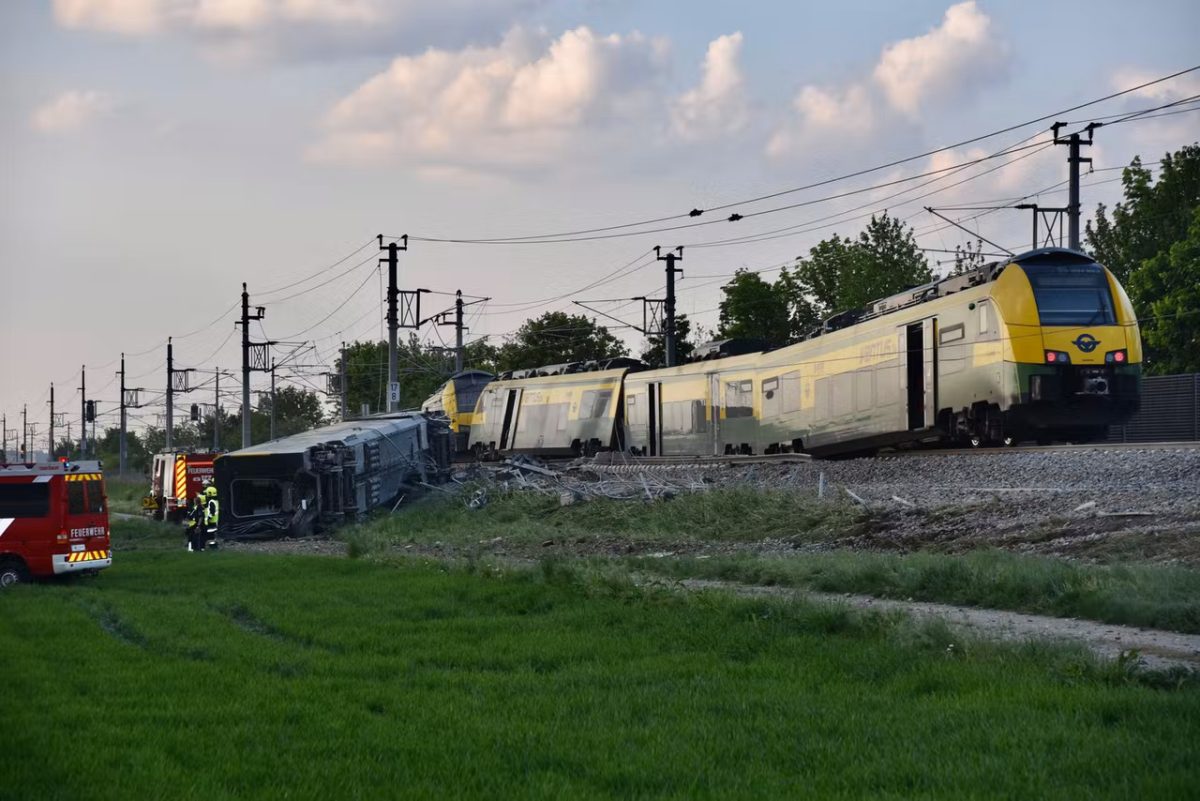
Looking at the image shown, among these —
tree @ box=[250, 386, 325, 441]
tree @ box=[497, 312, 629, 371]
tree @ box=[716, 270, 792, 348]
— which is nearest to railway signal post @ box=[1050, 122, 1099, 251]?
tree @ box=[716, 270, 792, 348]

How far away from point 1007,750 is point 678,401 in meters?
36.9

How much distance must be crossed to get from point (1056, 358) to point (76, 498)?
61.1 ft

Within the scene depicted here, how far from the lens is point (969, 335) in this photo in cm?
2802

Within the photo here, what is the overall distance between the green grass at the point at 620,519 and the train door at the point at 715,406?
8038 mm

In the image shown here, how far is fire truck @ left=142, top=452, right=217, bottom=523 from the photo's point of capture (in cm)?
4316

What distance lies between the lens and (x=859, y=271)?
6278 centimetres

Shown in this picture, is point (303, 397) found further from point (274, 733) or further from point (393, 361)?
point (274, 733)

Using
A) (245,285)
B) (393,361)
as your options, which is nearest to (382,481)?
(393,361)

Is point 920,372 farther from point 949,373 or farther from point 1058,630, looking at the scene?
point 1058,630

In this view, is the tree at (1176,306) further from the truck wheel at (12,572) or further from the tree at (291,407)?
the tree at (291,407)

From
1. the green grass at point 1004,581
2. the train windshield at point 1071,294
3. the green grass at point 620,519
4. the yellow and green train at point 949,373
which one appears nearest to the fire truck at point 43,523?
the green grass at point 620,519

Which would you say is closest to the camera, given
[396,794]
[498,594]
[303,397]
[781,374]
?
[396,794]

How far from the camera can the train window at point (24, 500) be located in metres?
22.4

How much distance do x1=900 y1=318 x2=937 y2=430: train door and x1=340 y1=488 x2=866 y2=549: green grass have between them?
4.25 meters
